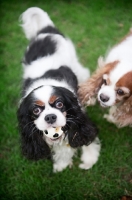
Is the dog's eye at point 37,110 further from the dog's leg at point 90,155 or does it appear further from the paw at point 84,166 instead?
the paw at point 84,166

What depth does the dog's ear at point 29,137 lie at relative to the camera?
204cm

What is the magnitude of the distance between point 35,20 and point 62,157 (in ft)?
5.47

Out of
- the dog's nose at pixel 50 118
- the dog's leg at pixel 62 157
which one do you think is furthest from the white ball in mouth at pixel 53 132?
the dog's leg at pixel 62 157

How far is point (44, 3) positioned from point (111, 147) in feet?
9.51

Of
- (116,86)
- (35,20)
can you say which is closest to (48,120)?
(116,86)

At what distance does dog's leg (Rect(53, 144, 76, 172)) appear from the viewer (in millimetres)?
2467

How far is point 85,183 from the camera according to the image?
2482 millimetres

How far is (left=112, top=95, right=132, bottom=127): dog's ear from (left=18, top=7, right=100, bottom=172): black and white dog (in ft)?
1.04

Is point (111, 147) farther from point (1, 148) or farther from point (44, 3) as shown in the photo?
point (44, 3)

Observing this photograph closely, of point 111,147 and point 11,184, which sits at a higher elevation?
point 111,147

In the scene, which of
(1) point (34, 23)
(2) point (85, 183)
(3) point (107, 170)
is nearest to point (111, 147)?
(3) point (107, 170)

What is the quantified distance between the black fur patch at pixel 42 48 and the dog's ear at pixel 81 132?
2.89ft

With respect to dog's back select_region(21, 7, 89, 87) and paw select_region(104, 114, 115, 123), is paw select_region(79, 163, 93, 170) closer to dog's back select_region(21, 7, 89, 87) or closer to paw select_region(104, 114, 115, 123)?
paw select_region(104, 114, 115, 123)

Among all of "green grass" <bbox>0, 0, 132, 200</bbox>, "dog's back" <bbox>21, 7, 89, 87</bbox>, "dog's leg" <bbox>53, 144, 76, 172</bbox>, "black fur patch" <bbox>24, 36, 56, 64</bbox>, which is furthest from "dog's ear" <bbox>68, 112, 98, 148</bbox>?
"black fur patch" <bbox>24, 36, 56, 64</bbox>
